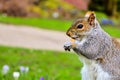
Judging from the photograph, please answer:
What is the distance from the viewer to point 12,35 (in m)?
14.8

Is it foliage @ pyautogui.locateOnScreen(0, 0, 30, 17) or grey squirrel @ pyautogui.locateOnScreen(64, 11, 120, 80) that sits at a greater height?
foliage @ pyautogui.locateOnScreen(0, 0, 30, 17)

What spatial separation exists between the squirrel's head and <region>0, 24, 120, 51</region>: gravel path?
851cm

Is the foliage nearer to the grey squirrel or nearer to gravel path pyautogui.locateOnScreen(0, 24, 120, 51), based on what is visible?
gravel path pyautogui.locateOnScreen(0, 24, 120, 51)

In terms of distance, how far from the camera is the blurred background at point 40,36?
32.6 ft

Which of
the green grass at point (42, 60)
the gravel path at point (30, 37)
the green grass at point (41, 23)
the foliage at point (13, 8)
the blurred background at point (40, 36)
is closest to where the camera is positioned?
the blurred background at point (40, 36)

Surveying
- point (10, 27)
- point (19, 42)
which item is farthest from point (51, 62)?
point (10, 27)

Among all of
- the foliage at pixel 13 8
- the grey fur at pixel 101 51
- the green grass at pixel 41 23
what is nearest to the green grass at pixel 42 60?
the green grass at pixel 41 23

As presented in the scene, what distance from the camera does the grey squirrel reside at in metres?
4.75

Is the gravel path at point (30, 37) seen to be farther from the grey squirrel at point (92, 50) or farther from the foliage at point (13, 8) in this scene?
the grey squirrel at point (92, 50)

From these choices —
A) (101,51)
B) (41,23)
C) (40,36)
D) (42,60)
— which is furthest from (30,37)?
(101,51)

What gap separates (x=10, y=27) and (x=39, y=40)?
5.66 ft

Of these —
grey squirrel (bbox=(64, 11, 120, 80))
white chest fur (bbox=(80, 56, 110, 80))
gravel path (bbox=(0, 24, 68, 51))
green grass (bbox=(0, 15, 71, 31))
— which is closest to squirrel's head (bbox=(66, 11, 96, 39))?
grey squirrel (bbox=(64, 11, 120, 80))

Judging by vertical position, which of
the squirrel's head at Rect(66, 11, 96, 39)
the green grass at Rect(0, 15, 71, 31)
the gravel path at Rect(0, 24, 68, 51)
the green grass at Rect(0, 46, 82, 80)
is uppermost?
A: the green grass at Rect(0, 15, 71, 31)

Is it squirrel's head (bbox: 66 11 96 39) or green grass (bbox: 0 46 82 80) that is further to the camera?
green grass (bbox: 0 46 82 80)
